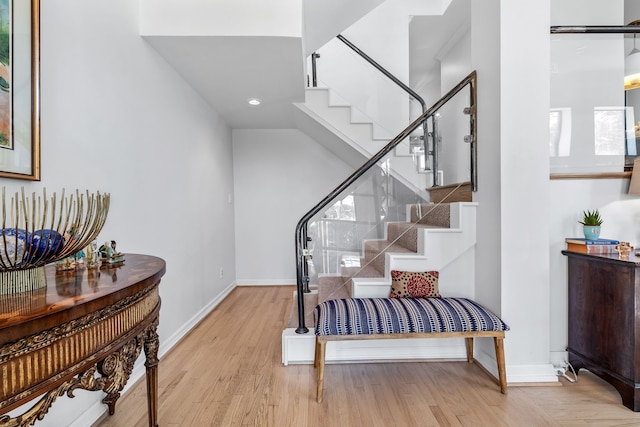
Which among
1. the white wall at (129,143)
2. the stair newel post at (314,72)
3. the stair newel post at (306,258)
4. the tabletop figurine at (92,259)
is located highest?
the stair newel post at (314,72)

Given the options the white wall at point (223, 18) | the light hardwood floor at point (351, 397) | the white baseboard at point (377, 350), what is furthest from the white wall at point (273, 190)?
the white wall at point (223, 18)

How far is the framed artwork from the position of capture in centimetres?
119

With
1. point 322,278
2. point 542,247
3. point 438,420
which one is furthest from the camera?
point 322,278

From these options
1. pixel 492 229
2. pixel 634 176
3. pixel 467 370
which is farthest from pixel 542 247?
pixel 467 370

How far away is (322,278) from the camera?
2748mm

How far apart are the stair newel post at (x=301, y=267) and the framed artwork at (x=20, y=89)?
5.14 feet

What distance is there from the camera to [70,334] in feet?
2.48

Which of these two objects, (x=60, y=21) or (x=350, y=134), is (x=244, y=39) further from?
(x=350, y=134)

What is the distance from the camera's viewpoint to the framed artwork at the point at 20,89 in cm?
119

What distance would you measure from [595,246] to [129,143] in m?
2.99

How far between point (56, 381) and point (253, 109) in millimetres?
3423

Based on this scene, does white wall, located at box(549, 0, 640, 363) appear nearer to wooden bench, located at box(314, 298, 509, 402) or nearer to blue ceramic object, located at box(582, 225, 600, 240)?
blue ceramic object, located at box(582, 225, 600, 240)

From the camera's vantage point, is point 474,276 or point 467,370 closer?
point 467,370

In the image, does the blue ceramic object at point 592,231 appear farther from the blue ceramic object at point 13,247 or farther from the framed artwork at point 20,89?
the framed artwork at point 20,89
